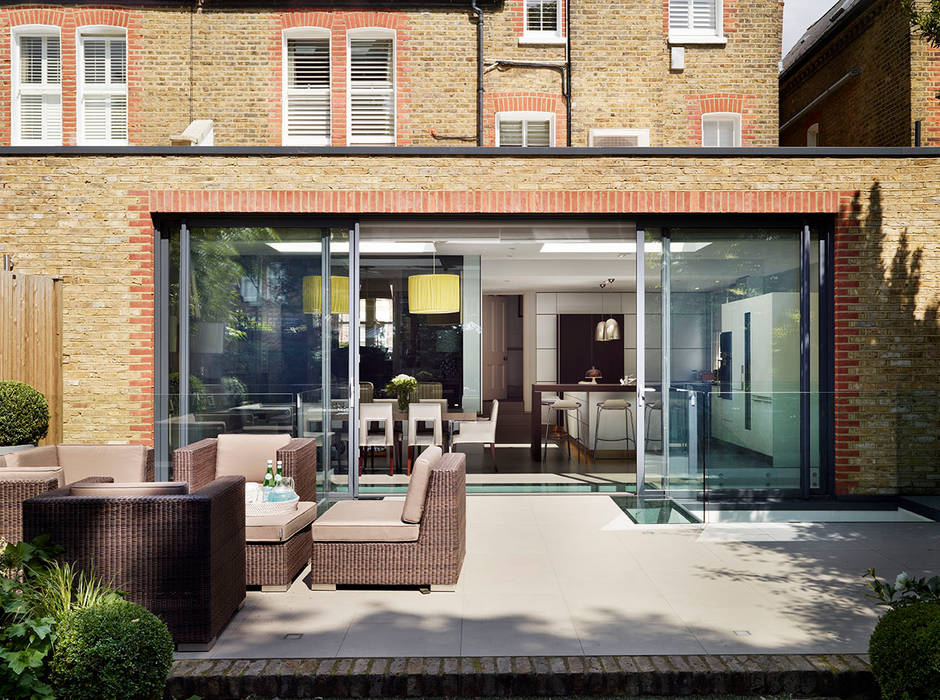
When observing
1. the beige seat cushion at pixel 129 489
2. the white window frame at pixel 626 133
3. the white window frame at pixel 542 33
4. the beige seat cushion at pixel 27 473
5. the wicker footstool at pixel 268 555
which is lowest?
the wicker footstool at pixel 268 555

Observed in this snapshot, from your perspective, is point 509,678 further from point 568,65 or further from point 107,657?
point 568,65

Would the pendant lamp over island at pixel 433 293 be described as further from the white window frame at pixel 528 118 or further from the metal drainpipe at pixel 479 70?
the white window frame at pixel 528 118

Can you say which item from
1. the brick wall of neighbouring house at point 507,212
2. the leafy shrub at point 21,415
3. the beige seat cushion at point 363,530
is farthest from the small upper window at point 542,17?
the beige seat cushion at point 363,530

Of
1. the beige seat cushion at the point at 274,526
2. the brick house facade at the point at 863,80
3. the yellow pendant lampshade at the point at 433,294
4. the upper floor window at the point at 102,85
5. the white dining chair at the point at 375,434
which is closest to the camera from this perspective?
the beige seat cushion at the point at 274,526

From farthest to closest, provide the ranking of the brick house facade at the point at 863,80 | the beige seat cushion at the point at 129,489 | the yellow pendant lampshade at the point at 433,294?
the brick house facade at the point at 863,80, the yellow pendant lampshade at the point at 433,294, the beige seat cushion at the point at 129,489

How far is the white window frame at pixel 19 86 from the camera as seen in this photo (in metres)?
11.5

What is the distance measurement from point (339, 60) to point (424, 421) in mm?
5981

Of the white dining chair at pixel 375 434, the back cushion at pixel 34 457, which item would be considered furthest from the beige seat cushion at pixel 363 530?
the white dining chair at pixel 375 434

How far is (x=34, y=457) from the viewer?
18.5 ft

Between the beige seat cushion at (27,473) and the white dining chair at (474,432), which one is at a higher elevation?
the beige seat cushion at (27,473)

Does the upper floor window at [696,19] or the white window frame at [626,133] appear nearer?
the white window frame at [626,133]

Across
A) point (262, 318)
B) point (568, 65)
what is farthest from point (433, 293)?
point (568, 65)

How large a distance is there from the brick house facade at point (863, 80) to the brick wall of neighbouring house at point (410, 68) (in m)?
1.52

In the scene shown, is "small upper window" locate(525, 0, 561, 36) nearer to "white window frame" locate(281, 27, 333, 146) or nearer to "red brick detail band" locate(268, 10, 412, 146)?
"red brick detail band" locate(268, 10, 412, 146)
